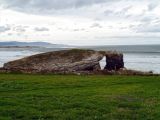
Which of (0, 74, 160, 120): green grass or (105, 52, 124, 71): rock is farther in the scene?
(105, 52, 124, 71): rock

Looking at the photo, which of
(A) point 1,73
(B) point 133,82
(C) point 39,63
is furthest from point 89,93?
(C) point 39,63

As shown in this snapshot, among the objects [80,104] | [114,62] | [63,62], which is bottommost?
[80,104]

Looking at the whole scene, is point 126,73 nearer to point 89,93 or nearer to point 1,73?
point 1,73

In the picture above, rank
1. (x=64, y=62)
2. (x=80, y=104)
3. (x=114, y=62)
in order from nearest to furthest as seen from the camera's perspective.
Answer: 1. (x=80, y=104)
2. (x=64, y=62)
3. (x=114, y=62)

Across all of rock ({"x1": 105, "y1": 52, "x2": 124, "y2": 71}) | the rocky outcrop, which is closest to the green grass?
the rocky outcrop

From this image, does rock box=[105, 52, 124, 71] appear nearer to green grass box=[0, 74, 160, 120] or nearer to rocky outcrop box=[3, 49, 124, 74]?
rocky outcrop box=[3, 49, 124, 74]

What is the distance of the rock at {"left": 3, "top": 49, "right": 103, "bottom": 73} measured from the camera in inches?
2042

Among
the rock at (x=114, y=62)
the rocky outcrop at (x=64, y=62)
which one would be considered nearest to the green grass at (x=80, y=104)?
the rocky outcrop at (x=64, y=62)

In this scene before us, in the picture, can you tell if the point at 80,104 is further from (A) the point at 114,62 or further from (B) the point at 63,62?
(A) the point at 114,62

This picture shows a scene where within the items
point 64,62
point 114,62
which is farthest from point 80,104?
point 114,62

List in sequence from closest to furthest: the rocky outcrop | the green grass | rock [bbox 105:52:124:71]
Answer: the green grass
the rocky outcrop
rock [bbox 105:52:124:71]

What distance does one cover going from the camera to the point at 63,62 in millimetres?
52562

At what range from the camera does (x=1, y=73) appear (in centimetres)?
4450

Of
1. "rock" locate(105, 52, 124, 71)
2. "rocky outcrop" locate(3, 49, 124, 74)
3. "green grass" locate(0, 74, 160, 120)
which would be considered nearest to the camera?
"green grass" locate(0, 74, 160, 120)
